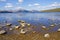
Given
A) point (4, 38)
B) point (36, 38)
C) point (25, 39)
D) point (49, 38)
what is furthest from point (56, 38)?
point (4, 38)

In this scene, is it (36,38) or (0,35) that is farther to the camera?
(0,35)

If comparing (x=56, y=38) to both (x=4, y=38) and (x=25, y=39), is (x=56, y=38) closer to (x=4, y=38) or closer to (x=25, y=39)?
(x=25, y=39)

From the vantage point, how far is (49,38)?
8.46m

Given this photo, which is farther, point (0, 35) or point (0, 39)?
point (0, 35)

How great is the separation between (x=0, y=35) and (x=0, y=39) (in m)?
0.93

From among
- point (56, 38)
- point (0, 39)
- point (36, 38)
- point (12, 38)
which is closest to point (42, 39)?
point (36, 38)

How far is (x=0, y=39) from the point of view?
816cm

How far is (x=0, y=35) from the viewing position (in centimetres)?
905

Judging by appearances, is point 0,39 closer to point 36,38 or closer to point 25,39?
point 25,39

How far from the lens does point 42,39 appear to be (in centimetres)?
824

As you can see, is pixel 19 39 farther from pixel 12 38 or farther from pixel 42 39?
pixel 42 39

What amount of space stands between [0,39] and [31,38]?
1.96 metres

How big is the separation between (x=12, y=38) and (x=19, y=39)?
528 millimetres

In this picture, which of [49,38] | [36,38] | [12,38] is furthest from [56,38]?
[12,38]
